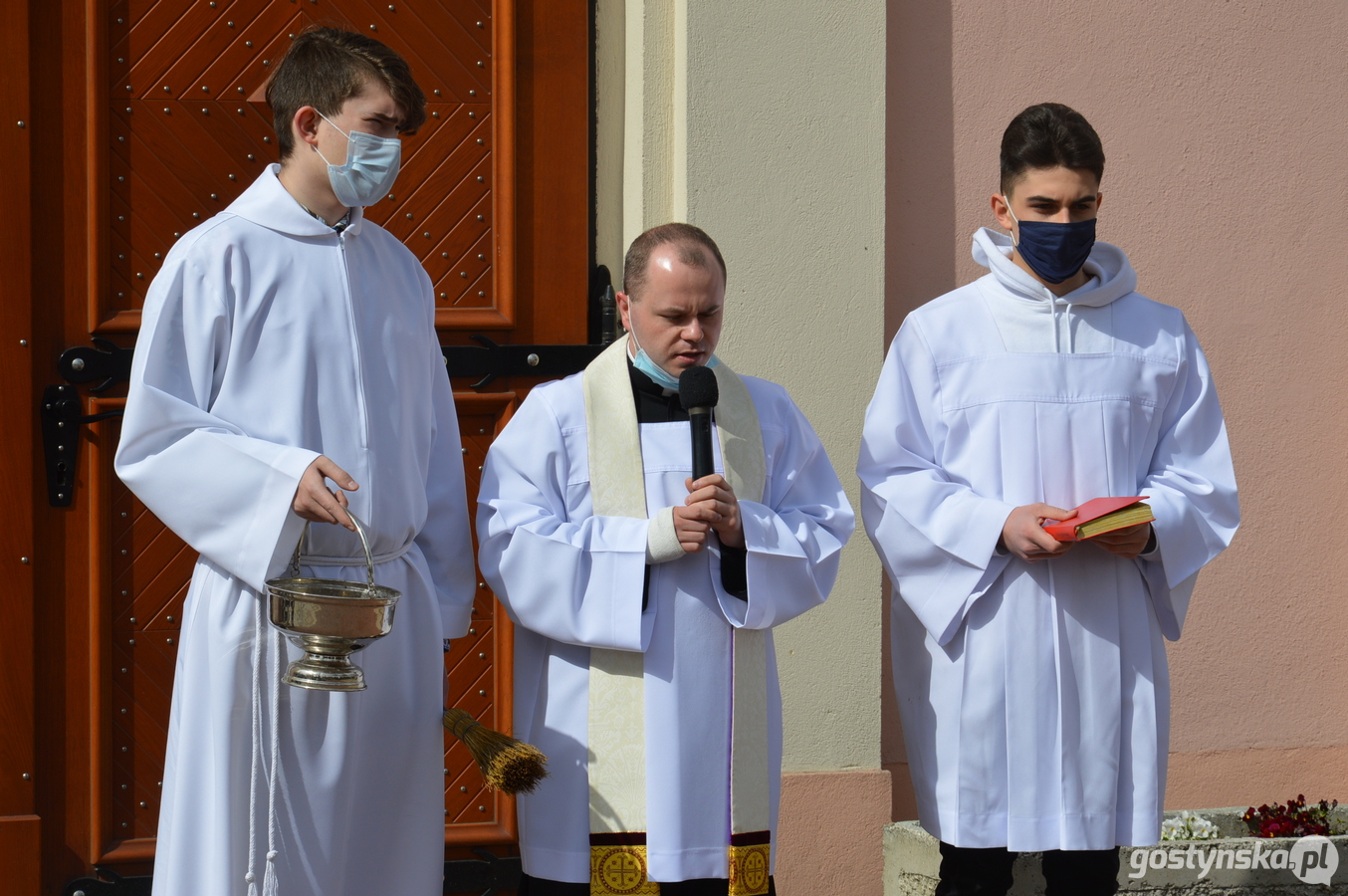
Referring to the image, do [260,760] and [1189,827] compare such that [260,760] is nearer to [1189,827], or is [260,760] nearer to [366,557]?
[366,557]

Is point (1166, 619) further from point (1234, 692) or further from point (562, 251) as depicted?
point (562, 251)

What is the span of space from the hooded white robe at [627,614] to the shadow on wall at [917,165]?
Result: 1777mm

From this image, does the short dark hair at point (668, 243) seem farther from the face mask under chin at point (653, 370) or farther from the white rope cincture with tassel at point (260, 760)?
the white rope cincture with tassel at point (260, 760)

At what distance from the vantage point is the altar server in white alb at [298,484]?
10.1 feet

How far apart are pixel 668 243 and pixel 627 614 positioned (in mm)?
912

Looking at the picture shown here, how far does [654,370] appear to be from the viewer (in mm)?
3604

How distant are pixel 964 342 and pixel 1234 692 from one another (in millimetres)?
2455

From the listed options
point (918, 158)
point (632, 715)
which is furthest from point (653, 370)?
point (918, 158)

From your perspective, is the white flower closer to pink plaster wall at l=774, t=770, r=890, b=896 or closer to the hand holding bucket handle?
pink plaster wall at l=774, t=770, r=890, b=896

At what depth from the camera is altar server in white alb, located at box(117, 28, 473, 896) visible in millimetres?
3090

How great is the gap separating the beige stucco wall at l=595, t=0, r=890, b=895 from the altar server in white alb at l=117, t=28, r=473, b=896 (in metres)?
1.57

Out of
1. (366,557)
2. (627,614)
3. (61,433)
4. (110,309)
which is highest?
(110,309)

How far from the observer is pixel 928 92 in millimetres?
5160

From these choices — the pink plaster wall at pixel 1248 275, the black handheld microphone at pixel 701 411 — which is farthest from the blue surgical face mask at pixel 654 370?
the pink plaster wall at pixel 1248 275
